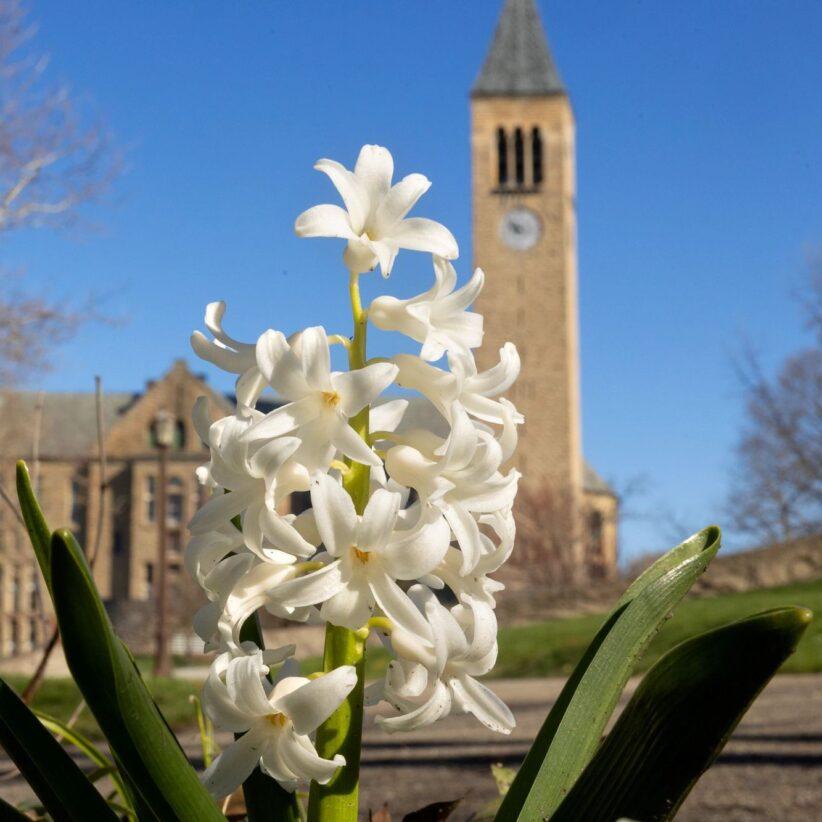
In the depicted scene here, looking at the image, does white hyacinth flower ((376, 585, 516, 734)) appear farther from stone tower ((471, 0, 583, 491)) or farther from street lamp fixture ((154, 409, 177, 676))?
stone tower ((471, 0, 583, 491))

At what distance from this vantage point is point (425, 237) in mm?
1120

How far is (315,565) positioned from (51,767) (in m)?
0.30

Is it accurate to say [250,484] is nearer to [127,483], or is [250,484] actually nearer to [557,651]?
[557,651]

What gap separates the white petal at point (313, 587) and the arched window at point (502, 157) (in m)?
46.6

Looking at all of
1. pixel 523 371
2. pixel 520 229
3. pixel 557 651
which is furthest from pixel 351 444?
pixel 520 229

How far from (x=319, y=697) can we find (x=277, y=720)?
0.09 meters

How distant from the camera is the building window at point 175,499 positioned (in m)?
46.0

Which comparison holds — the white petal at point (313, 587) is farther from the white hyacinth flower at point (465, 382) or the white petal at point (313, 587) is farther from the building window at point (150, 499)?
the building window at point (150, 499)

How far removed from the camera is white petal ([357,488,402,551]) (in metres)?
0.98

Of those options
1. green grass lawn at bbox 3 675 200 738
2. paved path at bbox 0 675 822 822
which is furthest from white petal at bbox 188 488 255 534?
green grass lawn at bbox 3 675 200 738

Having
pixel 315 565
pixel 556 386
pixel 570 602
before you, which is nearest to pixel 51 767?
pixel 315 565

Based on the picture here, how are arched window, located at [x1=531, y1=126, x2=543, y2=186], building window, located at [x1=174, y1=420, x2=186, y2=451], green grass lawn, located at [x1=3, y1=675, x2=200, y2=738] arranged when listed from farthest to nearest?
arched window, located at [x1=531, y1=126, x2=543, y2=186]
building window, located at [x1=174, y1=420, x2=186, y2=451]
green grass lawn, located at [x1=3, y1=675, x2=200, y2=738]

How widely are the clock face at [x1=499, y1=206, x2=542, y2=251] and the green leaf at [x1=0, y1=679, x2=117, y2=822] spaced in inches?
1767

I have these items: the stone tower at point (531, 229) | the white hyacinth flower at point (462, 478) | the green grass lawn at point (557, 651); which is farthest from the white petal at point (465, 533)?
the stone tower at point (531, 229)
